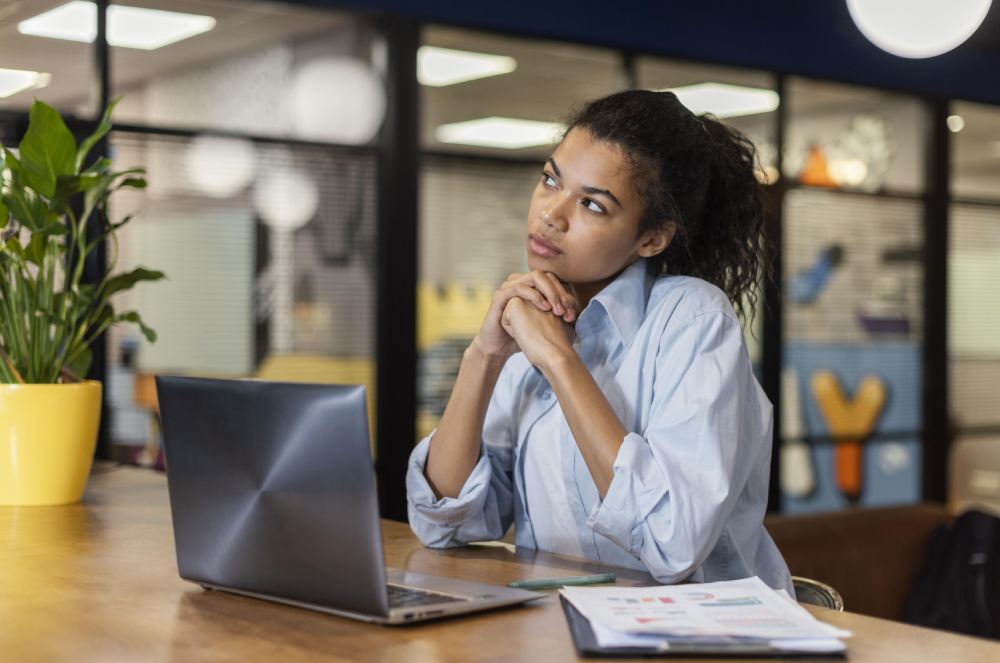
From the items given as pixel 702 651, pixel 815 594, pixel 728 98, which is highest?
pixel 728 98

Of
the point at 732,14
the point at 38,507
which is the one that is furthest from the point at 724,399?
the point at 732,14

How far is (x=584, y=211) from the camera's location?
1936 millimetres

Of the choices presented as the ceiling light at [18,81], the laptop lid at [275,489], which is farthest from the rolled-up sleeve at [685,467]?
the ceiling light at [18,81]

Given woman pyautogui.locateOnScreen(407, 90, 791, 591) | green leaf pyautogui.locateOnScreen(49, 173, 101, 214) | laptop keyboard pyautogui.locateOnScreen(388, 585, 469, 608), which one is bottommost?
laptop keyboard pyautogui.locateOnScreen(388, 585, 469, 608)

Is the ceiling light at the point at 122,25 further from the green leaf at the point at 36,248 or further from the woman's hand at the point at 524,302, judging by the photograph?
the woman's hand at the point at 524,302

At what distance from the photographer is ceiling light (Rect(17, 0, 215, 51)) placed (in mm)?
3875

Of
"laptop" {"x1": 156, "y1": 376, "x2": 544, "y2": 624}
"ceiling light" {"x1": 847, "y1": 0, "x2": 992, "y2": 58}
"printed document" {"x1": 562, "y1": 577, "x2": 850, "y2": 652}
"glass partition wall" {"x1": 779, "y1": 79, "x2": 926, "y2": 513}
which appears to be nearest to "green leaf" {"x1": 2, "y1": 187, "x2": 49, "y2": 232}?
"laptop" {"x1": 156, "y1": 376, "x2": 544, "y2": 624}

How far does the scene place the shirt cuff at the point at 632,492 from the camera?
162cm

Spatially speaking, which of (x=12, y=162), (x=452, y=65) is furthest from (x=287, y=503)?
(x=452, y=65)

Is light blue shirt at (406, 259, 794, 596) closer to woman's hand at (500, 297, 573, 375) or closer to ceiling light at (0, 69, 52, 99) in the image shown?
woman's hand at (500, 297, 573, 375)

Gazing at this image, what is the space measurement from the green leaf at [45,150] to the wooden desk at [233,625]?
2.35 ft

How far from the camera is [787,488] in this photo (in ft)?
18.3

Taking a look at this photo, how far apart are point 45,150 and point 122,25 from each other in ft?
6.54

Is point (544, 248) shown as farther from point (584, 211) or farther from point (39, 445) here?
point (39, 445)
